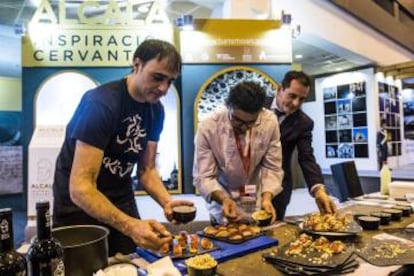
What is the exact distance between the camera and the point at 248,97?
1.57 m

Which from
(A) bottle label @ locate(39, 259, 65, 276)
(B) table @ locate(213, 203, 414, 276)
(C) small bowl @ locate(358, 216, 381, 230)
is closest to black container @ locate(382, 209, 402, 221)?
(C) small bowl @ locate(358, 216, 381, 230)

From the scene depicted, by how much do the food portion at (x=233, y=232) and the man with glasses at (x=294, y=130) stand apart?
2.38 feet

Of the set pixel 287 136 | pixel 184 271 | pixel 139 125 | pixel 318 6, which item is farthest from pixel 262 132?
pixel 318 6

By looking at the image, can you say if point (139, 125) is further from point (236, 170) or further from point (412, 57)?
point (412, 57)

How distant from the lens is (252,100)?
1.57 meters

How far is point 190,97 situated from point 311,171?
1.73 m

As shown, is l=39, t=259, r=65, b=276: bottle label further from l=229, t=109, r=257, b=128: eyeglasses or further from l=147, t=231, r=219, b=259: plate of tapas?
l=229, t=109, r=257, b=128: eyeglasses

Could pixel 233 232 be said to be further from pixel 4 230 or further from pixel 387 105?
pixel 387 105

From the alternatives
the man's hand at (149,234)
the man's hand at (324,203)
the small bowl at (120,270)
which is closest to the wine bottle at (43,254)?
the small bowl at (120,270)

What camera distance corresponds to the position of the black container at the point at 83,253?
836 millimetres

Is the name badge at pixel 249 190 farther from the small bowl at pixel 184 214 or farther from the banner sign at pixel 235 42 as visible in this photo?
the banner sign at pixel 235 42

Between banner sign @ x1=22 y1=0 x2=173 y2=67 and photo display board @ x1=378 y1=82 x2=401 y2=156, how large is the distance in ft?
18.0

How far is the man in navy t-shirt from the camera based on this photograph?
1.11 m

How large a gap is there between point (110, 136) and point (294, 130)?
1.24 m
